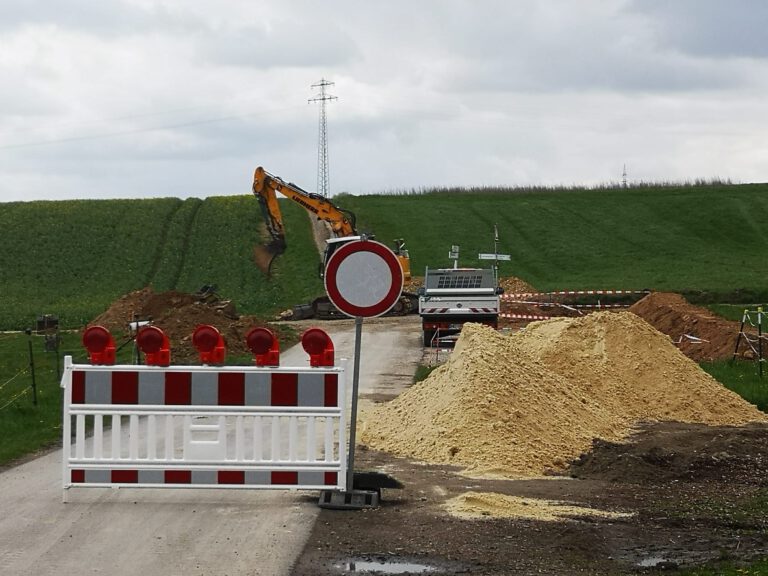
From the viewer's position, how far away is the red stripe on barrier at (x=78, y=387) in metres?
9.20

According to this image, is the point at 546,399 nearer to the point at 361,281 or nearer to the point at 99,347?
the point at 361,281

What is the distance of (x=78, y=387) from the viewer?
921cm

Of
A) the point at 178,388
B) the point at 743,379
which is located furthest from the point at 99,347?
the point at 743,379

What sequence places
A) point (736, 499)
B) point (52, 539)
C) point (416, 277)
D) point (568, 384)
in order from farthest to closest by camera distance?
point (416, 277) < point (568, 384) < point (736, 499) < point (52, 539)

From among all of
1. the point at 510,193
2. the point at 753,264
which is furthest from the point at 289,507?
the point at 510,193

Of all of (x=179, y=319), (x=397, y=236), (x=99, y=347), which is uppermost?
(x=397, y=236)

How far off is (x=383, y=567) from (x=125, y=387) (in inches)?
116

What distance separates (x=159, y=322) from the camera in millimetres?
31188

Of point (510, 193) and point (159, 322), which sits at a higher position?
point (510, 193)

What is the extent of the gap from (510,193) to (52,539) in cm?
7726

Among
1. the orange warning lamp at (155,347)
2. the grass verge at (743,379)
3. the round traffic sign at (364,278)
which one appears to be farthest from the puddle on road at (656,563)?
the grass verge at (743,379)

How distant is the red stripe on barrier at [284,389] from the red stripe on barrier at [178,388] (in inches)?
26.5

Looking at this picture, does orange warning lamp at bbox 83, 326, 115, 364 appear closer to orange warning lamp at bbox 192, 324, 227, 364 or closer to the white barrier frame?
the white barrier frame

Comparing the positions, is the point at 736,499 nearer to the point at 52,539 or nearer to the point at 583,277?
the point at 52,539
